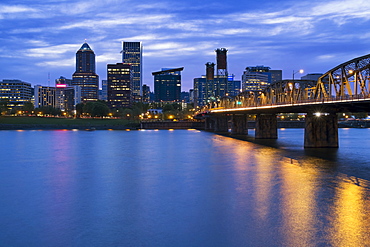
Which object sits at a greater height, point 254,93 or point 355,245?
point 254,93

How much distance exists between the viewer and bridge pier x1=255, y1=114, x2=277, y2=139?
103500mm

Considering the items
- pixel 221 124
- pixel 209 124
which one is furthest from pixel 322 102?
A: pixel 209 124

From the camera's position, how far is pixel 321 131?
7112 cm

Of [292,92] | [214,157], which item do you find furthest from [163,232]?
[292,92]

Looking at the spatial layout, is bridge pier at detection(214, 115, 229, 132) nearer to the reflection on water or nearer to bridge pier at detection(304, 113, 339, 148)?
bridge pier at detection(304, 113, 339, 148)

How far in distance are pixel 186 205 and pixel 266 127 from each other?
3182 inches

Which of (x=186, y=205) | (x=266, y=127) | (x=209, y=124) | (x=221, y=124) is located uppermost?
(x=266, y=127)

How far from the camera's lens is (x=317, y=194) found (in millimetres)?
29391

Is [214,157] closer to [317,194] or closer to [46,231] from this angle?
[317,194]

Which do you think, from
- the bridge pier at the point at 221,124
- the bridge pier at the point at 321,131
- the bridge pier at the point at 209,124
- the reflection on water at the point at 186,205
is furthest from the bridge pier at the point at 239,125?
the reflection on water at the point at 186,205

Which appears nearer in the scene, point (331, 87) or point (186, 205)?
point (186, 205)

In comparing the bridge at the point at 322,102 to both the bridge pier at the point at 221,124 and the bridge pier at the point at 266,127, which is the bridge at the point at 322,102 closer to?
the bridge pier at the point at 266,127

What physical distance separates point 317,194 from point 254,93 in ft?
273

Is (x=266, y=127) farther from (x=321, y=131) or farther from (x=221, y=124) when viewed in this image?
(x=221, y=124)
